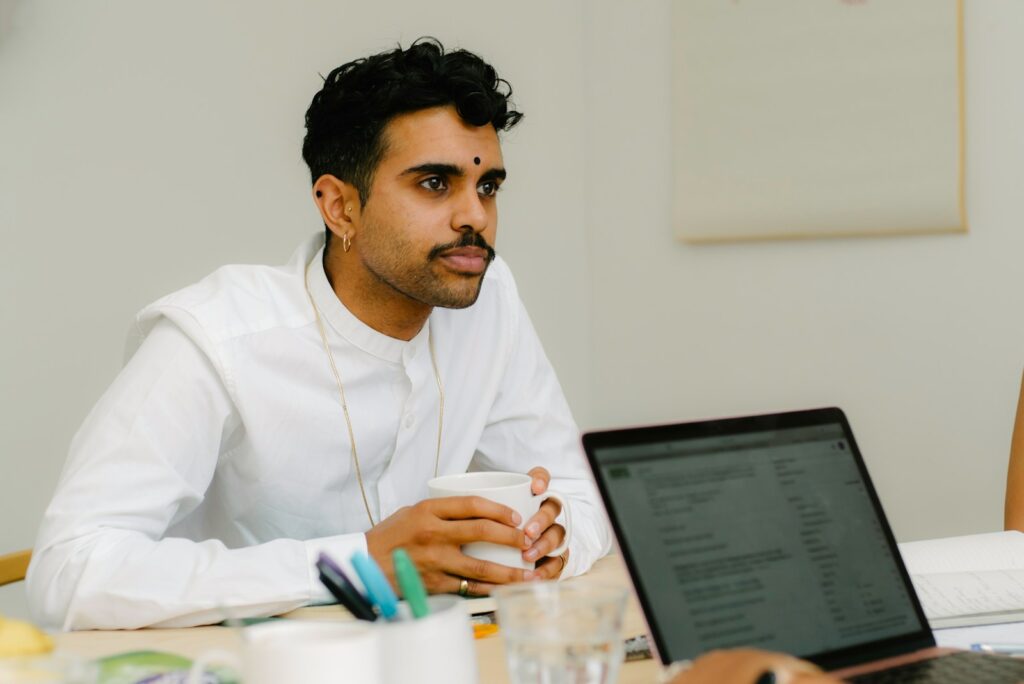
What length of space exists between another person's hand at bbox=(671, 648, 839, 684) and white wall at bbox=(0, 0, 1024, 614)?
188 cm

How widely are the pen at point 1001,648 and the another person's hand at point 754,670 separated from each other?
0.40m

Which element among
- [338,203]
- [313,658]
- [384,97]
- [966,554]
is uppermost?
[384,97]

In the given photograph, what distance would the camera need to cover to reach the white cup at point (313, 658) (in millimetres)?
602

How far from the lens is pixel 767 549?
0.81 metres

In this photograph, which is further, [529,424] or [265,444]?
[529,424]

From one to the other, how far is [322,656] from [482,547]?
0.51m

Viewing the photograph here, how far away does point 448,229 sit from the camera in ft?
5.02

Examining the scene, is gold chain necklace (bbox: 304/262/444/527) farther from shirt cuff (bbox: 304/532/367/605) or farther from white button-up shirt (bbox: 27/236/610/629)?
shirt cuff (bbox: 304/532/367/605)

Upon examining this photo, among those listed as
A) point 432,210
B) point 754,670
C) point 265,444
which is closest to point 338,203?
point 432,210

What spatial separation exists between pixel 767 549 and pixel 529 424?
90 centimetres

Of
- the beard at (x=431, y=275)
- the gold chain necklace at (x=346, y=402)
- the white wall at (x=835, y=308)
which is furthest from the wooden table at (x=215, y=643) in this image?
the white wall at (x=835, y=308)

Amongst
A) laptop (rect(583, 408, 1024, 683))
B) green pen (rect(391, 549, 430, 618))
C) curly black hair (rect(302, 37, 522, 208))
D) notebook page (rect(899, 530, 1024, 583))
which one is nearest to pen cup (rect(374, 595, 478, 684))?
green pen (rect(391, 549, 430, 618))

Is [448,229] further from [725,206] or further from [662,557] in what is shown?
[725,206]

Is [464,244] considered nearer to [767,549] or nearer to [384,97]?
[384,97]
